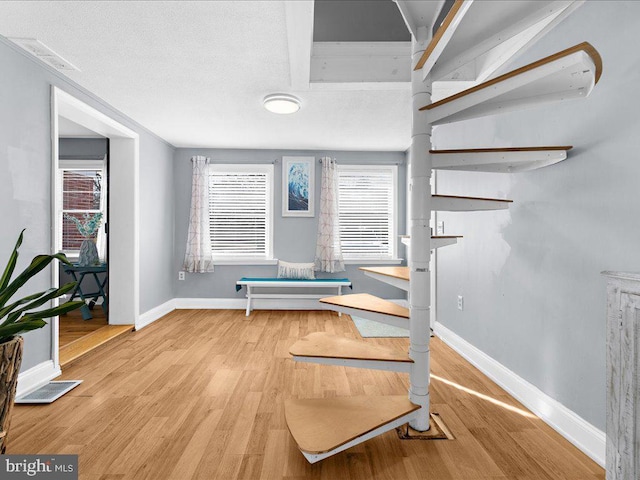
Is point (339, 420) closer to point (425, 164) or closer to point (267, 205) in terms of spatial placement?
point (425, 164)

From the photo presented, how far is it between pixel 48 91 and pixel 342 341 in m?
2.88

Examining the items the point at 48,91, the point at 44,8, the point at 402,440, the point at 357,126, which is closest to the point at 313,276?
the point at 357,126

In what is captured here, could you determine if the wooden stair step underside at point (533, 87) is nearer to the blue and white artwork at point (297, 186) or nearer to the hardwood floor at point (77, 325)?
the blue and white artwork at point (297, 186)

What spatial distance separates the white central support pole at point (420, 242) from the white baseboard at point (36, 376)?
2.55 metres

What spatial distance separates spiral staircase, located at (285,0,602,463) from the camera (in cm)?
133

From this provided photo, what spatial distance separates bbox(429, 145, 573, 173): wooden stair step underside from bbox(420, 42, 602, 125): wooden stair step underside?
7.3 inches

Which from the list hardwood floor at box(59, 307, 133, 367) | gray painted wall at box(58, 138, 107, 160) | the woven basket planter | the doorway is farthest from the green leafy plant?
gray painted wall at box(58, 138, 107, 160)

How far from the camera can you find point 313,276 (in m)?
4.79

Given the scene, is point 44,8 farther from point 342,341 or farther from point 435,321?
point 435,321

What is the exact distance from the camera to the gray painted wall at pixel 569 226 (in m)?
1.50

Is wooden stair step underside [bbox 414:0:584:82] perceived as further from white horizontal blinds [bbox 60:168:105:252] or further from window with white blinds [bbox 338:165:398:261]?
white horizontal blinds [bbox 60:168:105:252]

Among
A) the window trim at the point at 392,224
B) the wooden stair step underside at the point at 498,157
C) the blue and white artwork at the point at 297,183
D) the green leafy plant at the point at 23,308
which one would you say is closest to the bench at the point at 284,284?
the window trim at the point at 392,224

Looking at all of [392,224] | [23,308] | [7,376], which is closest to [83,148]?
[23,308]

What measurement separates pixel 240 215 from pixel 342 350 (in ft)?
11.3
